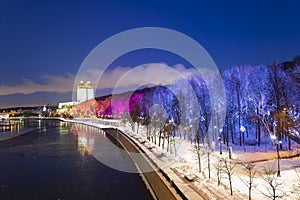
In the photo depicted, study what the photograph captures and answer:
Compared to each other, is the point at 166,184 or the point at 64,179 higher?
the point at 166,184

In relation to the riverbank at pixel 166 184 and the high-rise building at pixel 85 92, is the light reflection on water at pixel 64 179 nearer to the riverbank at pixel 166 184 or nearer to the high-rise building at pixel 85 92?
the riverbank at pixel 166 184

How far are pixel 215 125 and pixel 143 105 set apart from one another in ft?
58.6

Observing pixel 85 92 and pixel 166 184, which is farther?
pixel 85 92

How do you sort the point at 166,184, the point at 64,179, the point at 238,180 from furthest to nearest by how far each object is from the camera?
the point at 64,179, the point at 238,180, the point at 166,184

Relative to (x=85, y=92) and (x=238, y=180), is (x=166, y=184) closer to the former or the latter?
(x=238, y=180)

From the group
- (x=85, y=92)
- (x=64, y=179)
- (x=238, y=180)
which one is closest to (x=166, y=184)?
(x=238, y=180)

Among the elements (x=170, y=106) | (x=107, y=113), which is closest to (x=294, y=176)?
(x=170, y=106)

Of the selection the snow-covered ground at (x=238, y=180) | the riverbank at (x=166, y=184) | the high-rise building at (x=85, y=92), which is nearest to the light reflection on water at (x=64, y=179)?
the riverbank at (x=166, y=184)

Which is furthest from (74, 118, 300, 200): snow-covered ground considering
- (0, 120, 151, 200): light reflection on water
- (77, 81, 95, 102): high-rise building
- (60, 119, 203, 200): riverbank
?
(77, 81, 95, 102): high-rise building

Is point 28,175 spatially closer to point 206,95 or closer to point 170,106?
point 206,95

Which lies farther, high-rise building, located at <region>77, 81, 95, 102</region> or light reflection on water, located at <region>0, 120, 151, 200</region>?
high-rise building, located at <region>77, 81, 95, 102</region>

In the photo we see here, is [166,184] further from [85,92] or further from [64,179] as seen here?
[85,92]

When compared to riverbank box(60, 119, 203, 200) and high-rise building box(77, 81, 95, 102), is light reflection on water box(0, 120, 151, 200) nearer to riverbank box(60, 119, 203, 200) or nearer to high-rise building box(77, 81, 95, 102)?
riverbank box(60, 119, 203, 200)

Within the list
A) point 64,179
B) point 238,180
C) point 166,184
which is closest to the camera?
point 166,184
